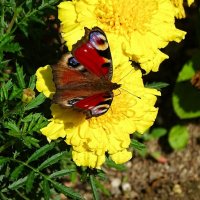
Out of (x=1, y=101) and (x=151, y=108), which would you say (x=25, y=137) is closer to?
(x=1, y=101)

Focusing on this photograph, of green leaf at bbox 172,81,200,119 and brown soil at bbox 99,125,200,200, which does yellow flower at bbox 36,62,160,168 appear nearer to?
green leaf at bbox 172,81,200,119

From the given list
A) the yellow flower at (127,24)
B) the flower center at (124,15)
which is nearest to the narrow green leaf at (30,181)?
the yellow flower at (127,24)

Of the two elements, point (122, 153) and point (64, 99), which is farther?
point (122, 153)

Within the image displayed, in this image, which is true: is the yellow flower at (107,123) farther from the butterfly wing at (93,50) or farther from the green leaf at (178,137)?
the green leaf at (178,137)

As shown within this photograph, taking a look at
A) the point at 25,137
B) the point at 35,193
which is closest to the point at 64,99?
the point at 25,137

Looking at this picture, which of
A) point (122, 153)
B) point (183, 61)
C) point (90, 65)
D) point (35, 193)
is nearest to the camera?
point (90, 65)

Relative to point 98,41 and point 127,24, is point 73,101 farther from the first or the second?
point 127,24

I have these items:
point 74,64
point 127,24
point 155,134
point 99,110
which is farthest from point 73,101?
point 155,134
